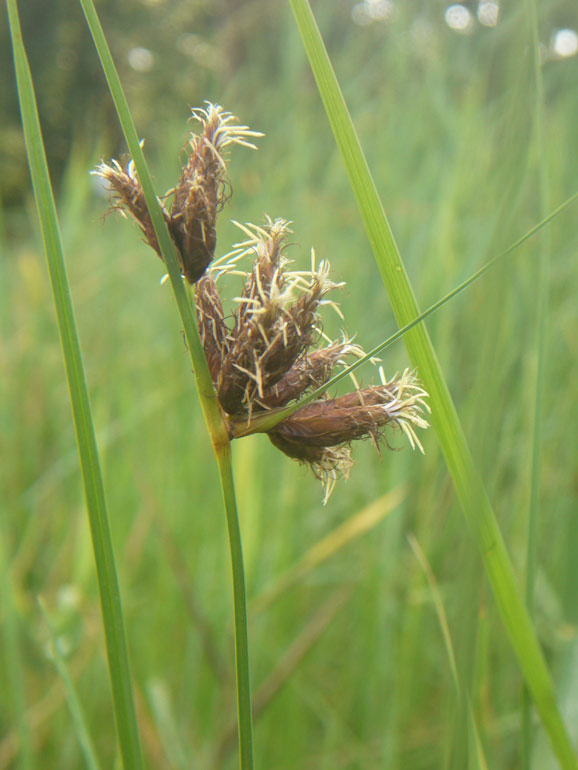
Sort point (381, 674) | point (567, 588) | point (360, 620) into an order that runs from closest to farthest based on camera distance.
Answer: point (567, 588), point (381, 674), point (360, 620)

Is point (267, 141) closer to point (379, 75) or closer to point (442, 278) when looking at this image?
point (379, 75)

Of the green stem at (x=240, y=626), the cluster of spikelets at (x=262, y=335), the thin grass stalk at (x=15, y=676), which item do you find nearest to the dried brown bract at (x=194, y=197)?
the cluster of spikelets at (x=262, y=335)

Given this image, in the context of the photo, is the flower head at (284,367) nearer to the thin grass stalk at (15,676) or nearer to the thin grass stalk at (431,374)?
the thin grass stalk at (431,374)

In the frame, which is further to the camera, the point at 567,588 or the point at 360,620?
the point at 360,620

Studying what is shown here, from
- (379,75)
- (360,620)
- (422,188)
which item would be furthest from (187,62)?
(360,620)

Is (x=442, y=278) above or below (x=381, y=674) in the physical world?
above

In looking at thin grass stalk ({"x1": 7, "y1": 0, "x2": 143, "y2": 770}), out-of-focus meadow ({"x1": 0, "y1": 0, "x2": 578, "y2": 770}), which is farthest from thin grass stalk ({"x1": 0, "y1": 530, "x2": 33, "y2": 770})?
thin grass stalk ({"x1": 7, "y1": 0, "x2": 143, "y2": 770})
